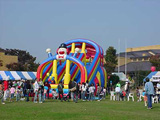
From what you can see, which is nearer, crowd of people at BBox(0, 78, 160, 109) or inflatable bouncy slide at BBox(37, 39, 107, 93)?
crowd of people at BBox(0, 78, 160, 109)

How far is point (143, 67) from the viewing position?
2046 inches

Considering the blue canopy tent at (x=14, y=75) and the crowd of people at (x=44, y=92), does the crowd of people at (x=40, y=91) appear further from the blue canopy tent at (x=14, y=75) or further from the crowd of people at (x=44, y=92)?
the blue canopy tent at (x=14, y=75)

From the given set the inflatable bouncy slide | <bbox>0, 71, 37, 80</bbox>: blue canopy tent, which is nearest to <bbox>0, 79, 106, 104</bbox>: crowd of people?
the inflatable bouncy slide

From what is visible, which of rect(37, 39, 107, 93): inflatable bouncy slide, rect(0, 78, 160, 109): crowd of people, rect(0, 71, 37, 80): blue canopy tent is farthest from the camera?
rect(0, 71, 37, 80): blue canopy tent

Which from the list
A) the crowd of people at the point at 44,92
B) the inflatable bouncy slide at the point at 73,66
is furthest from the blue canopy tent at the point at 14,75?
the crowd of people at the point at 44,92

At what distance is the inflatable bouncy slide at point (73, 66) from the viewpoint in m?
22.1

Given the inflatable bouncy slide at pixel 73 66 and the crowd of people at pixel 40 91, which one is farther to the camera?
the inflatable bouncy slide at pixel 73 66

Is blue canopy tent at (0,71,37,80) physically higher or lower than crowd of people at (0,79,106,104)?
higher

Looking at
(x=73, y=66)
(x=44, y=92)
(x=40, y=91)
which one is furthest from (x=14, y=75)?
(x=40, y=91)

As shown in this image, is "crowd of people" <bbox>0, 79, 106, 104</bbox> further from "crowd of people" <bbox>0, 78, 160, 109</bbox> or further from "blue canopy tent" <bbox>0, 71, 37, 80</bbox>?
"blue canopy tent" <bbox>0, 71, 37, 80</bbox>

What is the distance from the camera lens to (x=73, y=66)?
2494 centimetres

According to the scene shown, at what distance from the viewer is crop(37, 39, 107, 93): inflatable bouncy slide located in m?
22.1

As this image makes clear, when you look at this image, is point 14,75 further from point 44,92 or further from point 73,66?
point 44,92

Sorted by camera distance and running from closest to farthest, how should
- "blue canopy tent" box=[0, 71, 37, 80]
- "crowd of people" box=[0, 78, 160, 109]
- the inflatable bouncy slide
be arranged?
1. "crowd of people" box=[0, 78, 160, 109]
2. the inflatable bouncy slide
3. "blue canopy tent" box=[0, 71, 37, 80]
